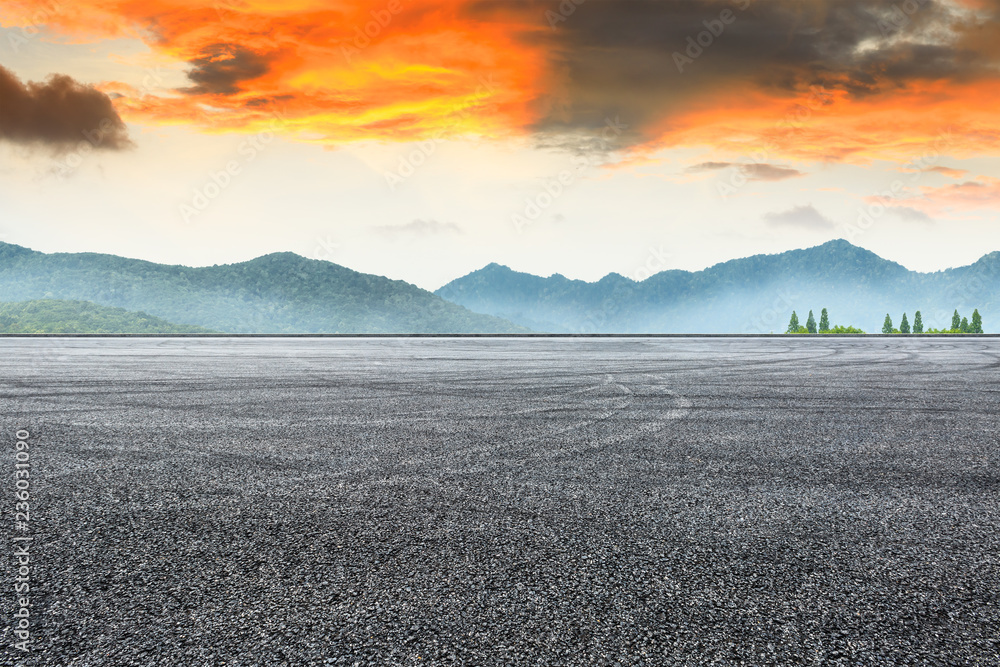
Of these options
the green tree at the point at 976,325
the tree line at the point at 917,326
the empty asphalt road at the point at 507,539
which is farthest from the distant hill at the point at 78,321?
the empty asphalt road at the point at 507,539

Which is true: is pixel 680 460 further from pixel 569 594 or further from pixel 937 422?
pixel 937 422

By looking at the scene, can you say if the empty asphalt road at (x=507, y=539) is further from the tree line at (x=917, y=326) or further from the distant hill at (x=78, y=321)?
the distant hill at (x=78, y=321)

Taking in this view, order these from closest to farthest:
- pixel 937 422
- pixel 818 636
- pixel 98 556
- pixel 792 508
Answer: pixel 818 636 → pixel 98 556 → pixel 792 508 → pixel 937 422

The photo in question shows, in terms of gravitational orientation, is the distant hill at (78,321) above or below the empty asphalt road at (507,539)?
above

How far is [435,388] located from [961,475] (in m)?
9.28

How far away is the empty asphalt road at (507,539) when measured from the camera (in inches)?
116

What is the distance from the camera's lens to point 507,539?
4.21 meters

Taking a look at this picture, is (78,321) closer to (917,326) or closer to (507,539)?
(917,326)

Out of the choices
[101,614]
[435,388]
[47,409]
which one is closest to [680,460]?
[101,614]

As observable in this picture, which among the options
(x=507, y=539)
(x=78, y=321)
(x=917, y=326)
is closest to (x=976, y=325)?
(x=917, y=326)

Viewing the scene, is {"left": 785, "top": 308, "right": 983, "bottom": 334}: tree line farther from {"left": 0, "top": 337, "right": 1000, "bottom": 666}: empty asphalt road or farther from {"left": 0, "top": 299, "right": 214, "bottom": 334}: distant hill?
{"left": 0, "top": 299, "right": 214, "bottom": 334}: distant hill

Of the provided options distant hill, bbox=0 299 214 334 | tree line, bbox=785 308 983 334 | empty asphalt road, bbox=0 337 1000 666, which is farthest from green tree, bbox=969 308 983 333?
distant hill, bbox=0 299 214 334

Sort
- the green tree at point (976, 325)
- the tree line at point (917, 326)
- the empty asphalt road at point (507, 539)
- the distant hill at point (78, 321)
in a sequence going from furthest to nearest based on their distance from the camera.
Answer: the distant hill at point (78, 321) → the tree line at point (917, 326) → the green tree at point (976, 325) → the empty asphalt road at point (507, 539)

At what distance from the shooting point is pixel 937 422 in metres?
9.04
